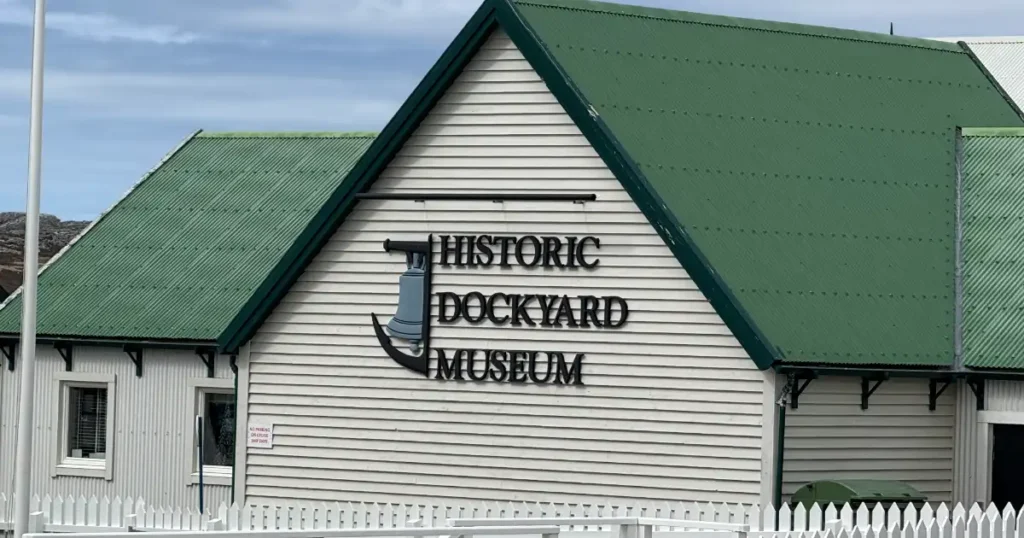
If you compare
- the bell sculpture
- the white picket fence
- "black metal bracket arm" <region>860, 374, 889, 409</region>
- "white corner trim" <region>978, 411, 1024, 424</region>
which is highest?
the bell sculpture

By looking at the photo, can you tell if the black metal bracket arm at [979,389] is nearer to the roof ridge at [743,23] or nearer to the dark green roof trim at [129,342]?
the roof ridge at [743,23]

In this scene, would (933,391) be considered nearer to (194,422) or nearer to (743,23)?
(743,23)

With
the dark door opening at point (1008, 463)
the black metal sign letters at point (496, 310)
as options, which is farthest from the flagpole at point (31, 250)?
the dark door opening at point (1008, 463)

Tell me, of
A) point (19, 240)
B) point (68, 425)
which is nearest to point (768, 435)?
point (68, 425)

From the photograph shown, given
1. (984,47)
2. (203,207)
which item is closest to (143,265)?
(203,207)

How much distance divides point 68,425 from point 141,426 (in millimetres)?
1545

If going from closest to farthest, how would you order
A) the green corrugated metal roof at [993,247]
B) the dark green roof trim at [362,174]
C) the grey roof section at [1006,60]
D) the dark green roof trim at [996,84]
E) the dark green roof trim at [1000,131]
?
the green corrugated metal roof at [993,247] < the dark green roof trim at [362,174] < the dark green roof trim at [1000,131] < the dark green roof trim at [996,84] < the grey roof section at [1006,60]

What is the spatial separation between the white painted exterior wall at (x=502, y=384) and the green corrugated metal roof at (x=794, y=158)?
0.65m

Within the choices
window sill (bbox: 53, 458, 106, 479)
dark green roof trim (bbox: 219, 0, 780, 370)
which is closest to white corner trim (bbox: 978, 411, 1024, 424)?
dark green roof trim (bbox: 219, 0, 780, 370)

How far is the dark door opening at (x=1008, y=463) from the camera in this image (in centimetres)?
2509

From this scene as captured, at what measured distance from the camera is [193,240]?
1321 inches

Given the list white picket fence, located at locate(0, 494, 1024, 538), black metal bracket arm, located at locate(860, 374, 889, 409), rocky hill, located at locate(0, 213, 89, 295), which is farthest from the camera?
rocky hill, located at locate(0, 213, 89, 295)

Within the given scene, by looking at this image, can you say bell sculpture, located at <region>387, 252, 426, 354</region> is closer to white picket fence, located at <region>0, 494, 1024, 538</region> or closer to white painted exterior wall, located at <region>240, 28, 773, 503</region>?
white painted exterior wall, located at <region>240, 28, 773, 503</region>

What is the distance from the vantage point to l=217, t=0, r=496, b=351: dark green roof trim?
26016 millimetres
